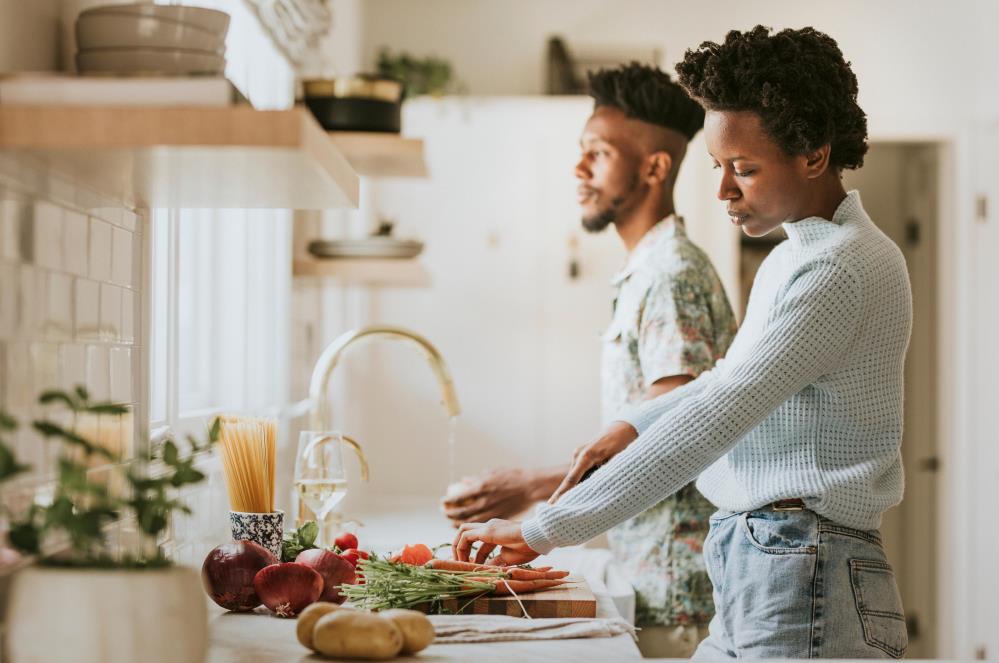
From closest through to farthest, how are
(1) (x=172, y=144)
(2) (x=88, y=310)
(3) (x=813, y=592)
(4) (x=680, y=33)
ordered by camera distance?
(1) (x=172, y=144) → (2) (x=88, y=310) → (3) (x=813, y=592) → (4) (x=680, y=33)

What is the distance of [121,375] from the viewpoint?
136 centimetres

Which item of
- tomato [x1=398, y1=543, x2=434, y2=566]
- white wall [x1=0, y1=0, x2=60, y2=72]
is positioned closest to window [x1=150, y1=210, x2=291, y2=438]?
tomato [x1=398, y1=543, x2=434, y2=566]

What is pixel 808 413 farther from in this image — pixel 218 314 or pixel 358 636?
pixel 218 314

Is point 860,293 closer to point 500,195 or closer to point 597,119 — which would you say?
point 597,119

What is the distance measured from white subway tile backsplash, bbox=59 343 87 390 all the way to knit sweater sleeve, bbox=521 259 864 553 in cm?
54

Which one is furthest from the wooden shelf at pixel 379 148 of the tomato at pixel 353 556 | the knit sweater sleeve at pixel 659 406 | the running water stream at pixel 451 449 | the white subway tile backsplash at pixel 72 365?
the white subway tile backsplash at pixel 72 365

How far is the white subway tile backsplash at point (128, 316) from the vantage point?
53.9 inches

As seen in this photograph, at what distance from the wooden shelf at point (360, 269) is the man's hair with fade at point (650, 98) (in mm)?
705

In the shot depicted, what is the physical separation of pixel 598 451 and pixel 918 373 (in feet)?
10.1

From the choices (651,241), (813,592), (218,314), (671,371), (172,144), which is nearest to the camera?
(172,144)

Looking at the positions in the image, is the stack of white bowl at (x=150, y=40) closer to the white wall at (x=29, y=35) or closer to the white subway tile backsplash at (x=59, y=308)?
the white wall at (x=29, y=35)

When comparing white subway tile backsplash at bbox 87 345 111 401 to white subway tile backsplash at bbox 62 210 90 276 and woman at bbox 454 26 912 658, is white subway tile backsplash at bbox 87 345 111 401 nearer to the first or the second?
white subway tile backsplash at bbox 62 210 90 276

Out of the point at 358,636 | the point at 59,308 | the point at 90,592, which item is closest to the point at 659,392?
the point at 358,636

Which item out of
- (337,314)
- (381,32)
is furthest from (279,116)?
(381,32)
